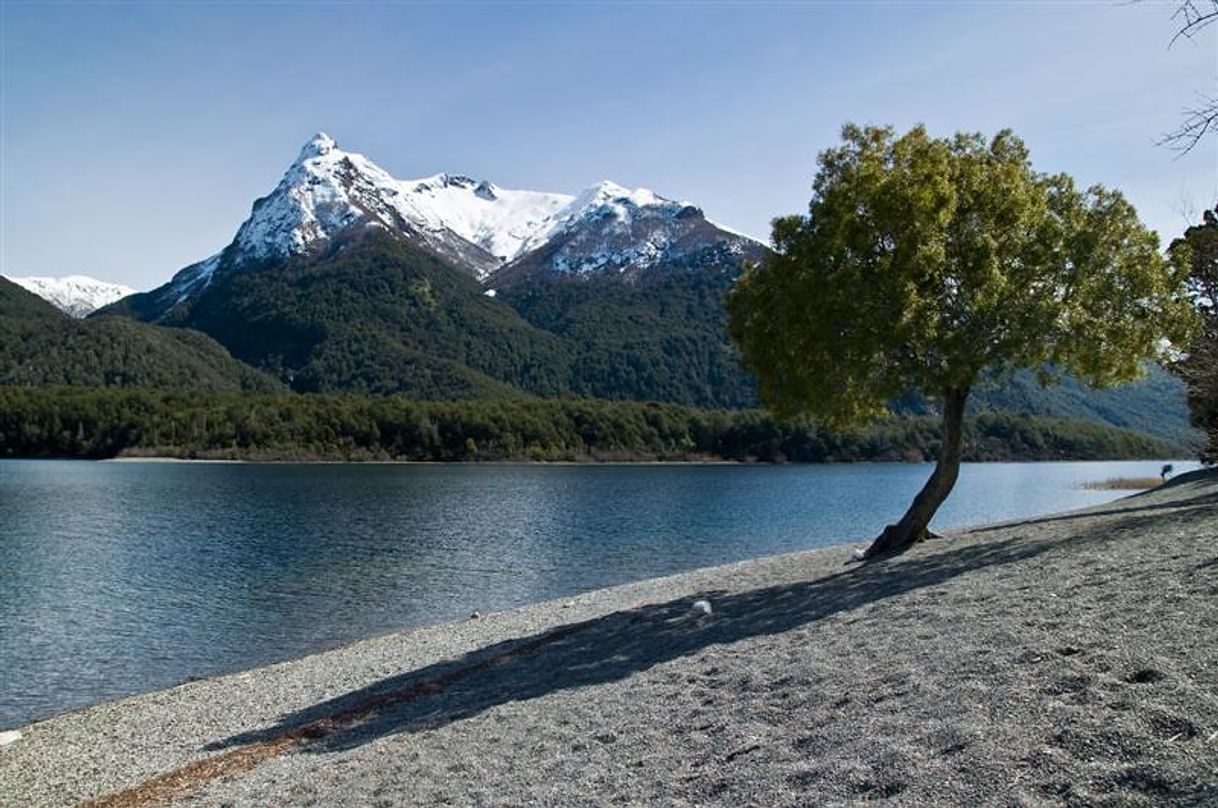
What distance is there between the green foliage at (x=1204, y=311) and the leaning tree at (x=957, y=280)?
8.02 feet

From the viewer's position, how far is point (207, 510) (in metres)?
77.2

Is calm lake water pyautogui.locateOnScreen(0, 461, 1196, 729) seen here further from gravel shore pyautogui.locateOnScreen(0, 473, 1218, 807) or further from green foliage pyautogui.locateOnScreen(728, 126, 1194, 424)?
green foliage pyautogui.locateOnScreen(728, 126, 1194, 424)

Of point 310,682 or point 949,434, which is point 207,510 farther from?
point 949,434

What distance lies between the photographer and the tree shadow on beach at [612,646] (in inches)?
679

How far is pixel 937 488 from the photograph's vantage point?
25.8m

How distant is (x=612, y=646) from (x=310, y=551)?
3695 centimetres

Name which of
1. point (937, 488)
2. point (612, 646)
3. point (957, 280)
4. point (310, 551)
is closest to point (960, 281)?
point (957, 280)

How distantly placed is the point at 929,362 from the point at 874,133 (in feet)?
20.3

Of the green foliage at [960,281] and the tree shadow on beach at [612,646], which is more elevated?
the green foliage at [960,281]

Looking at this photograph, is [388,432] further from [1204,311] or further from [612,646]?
[612,646]

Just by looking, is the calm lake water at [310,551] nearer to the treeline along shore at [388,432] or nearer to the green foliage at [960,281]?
the green foliage at [960,281]

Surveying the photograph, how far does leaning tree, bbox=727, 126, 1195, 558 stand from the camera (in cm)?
2178

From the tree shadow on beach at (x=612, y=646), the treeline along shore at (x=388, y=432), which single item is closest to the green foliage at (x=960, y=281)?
the tree shadow on beach at (x=612, y=646)

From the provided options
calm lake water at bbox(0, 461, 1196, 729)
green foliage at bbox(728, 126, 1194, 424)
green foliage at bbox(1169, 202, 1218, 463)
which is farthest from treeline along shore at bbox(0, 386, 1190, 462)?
green foliage at bbox(728, 126, 1194, 424)
